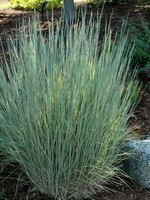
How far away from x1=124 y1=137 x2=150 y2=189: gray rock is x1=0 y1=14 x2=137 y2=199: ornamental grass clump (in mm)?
140

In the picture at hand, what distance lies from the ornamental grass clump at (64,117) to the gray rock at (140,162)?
5.5 inches

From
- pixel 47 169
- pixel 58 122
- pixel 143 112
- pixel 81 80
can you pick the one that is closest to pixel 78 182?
pixel 47 169

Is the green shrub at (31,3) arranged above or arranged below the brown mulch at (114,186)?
below

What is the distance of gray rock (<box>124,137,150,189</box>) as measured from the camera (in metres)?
3.38

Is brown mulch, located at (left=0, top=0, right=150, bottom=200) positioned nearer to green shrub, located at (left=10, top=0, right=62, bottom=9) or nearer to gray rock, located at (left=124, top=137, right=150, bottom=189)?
gray rock, located at (left=124, top=137, right=150, bottom=189)

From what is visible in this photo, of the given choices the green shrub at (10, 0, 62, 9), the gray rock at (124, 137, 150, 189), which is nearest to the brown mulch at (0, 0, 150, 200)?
the gray rock at (124, 137, 150, 189)

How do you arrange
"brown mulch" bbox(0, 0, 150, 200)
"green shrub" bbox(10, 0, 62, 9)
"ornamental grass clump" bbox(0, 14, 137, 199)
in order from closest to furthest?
"ornamental grass clump" bbox(0, 14, 137, 199), "brown mulch" bbox(0, 0, 150, 200), "green shrub" bbox(10, 0, 62, 9)

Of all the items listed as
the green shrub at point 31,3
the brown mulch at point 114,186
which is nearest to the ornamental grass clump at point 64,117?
the brown mulch at point 114,186

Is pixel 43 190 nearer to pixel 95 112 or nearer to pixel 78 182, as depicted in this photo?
pixel 78 182

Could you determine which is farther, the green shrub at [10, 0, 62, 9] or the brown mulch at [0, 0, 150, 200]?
the green shrub at [10, 0, 62, 9]

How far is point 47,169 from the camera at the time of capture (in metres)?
3.05

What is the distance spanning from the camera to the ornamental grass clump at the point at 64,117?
299 centimetres

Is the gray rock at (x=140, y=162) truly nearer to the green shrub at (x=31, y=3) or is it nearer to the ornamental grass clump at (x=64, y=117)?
the ornamental grass clump at (x=64, y=117)

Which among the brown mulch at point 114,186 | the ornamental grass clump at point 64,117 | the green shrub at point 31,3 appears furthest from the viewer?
the green shrub at point 31,3
